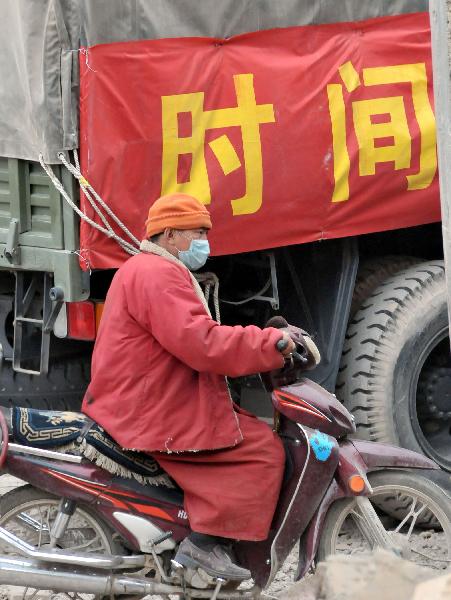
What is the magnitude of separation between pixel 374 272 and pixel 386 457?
5.79ft

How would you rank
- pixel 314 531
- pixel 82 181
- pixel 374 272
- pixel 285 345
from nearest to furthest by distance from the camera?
pixel 285 345 → pixel 314 531 → pixel 82 181 → pixel 374 272

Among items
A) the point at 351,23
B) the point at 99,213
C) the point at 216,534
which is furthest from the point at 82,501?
the point at 351,23

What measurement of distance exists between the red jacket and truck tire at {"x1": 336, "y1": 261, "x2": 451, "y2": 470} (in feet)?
5.36

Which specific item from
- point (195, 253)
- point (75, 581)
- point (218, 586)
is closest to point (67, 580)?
point (75, 581)

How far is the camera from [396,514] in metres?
4.84

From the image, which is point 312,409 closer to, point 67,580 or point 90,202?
point 67,580

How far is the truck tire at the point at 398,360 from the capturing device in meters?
5.78

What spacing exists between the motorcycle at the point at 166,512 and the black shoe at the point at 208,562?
30mm

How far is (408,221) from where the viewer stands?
5.89m

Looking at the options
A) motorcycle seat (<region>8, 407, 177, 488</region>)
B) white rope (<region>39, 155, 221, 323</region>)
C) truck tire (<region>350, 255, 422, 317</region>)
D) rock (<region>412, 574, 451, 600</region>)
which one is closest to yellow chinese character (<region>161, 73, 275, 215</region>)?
white rope (<region>39, 155, 221, 323</region>)

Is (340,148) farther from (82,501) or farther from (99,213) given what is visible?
(82,501)

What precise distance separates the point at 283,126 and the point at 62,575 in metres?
2.20

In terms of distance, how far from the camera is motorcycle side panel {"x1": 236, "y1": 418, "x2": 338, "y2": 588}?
4355 mm

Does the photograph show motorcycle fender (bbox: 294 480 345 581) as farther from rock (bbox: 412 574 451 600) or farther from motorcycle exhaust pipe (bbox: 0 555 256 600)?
rock (bbox: 412 574 451 600)
